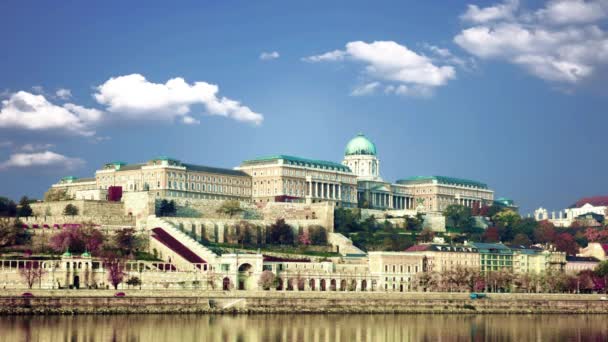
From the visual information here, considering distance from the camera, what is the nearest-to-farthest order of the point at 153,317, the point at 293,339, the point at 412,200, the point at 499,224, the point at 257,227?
the point at 293,339 → the point at 153,317 → the point at 257,227 → the point at 499,224 → the point at 412,200

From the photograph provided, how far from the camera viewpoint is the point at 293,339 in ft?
231

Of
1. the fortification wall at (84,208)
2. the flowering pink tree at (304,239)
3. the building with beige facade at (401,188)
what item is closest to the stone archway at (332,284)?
the flowering pink tree at (304,239)

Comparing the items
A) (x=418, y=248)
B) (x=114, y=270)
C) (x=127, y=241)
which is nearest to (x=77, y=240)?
(x=127, y=241)

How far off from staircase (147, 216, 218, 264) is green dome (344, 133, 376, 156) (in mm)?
66854

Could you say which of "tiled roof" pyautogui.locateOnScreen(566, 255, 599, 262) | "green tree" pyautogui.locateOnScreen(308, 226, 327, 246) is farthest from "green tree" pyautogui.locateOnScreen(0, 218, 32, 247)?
"tiled roof" pyautogui.locateOnScreen(566, 255, 599, 262)

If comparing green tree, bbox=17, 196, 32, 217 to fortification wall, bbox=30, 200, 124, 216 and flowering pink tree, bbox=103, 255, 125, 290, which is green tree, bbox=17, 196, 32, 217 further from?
flowering pink tree, bbox=103, 255, 125, 290

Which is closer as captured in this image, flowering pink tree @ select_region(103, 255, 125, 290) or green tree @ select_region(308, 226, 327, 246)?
flowering pink tree @ select_region(103, 255, 125, 290)

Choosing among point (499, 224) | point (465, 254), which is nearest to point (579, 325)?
point (465, 254)

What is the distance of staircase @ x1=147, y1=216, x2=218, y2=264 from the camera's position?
109 metres

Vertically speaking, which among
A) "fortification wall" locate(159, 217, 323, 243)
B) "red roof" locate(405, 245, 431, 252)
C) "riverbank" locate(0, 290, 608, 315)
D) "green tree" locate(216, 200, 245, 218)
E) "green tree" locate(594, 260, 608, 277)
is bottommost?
"riverbank" locate(0, 290, 608, 315)

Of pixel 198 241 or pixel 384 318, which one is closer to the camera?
pixel 384 318

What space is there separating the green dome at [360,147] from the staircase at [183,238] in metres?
66.9

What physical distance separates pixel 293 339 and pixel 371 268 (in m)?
43.4

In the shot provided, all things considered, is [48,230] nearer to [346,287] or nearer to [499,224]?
[346,287]
